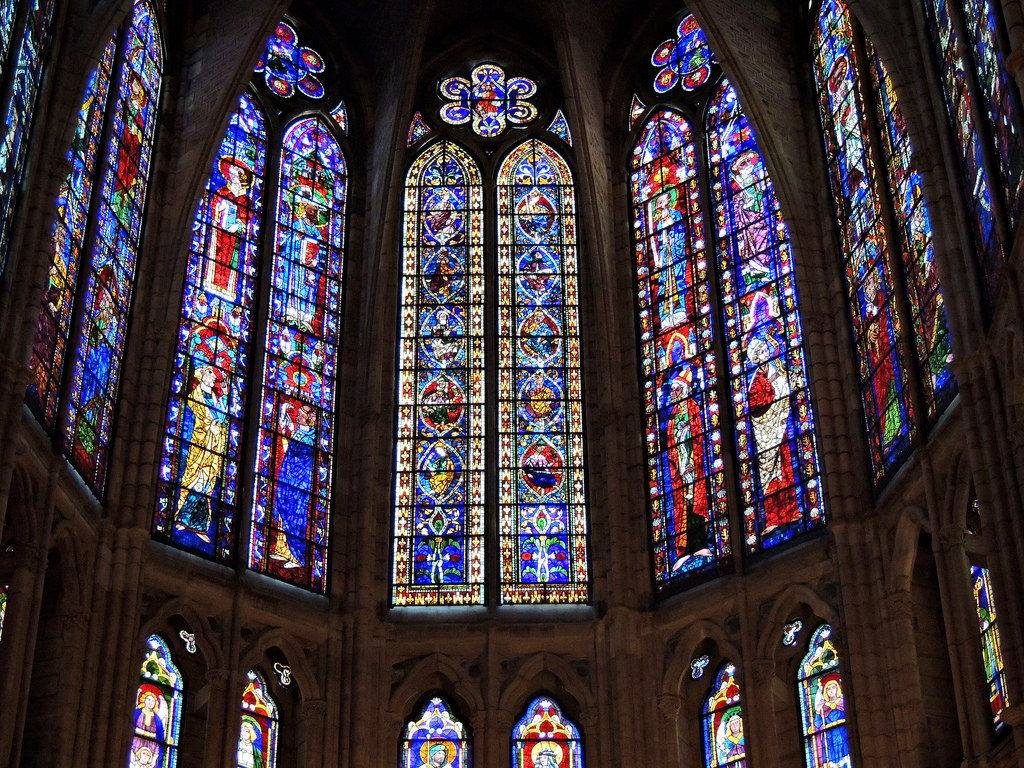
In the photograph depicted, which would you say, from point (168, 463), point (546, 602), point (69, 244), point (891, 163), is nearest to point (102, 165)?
point (69, 244)

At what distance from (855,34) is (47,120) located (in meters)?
8.32

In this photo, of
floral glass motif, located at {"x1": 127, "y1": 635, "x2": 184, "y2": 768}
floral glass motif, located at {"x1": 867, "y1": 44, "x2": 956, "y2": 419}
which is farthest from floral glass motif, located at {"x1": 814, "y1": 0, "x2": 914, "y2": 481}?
A: floral glass motif, located at {"x1": 127, "y1": 635, "x2": 184, "y2": 768}

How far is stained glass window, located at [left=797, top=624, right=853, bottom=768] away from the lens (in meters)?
16.3

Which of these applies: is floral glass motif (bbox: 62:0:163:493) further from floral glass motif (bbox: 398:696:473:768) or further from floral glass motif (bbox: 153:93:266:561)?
floral glass motif (bbox: 398:696:473:768)

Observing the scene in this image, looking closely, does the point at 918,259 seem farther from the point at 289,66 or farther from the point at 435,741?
the point at 289,66

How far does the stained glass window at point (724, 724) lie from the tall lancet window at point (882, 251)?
99.2 inches

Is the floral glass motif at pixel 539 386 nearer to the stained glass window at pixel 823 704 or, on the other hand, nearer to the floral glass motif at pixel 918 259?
the stained glass window at pixel 823 704

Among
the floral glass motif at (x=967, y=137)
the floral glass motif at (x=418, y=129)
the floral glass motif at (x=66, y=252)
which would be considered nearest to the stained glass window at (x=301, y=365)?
the floral glass motif at (x=418, y=129)

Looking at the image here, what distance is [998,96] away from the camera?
47.0 ft

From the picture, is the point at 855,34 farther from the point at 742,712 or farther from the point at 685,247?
the point at 742,712

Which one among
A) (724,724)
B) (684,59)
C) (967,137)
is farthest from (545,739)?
(684,59)

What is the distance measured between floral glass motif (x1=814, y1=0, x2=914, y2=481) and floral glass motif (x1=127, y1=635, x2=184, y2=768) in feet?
22.8

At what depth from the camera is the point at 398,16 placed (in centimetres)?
2131

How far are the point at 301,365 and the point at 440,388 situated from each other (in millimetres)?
1551
